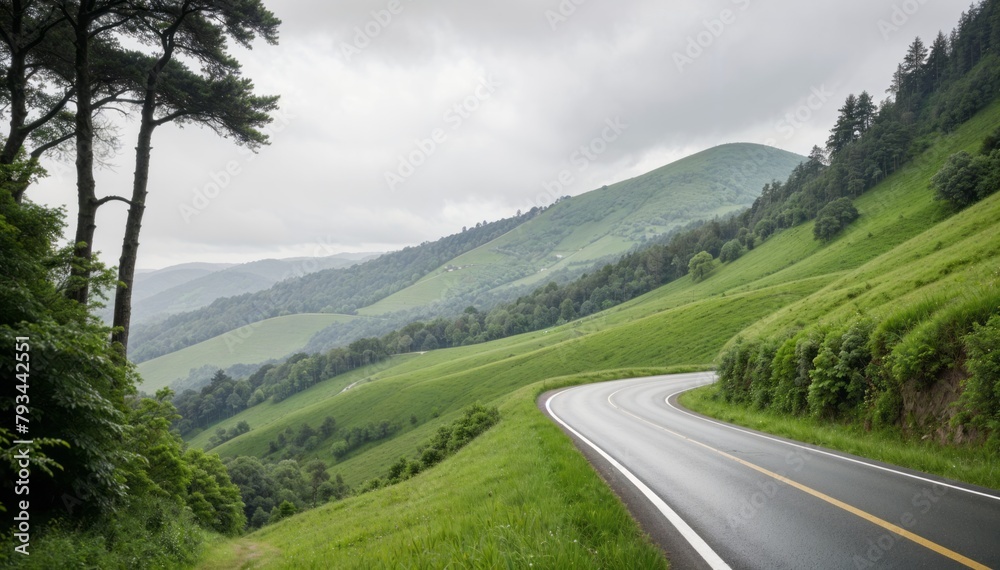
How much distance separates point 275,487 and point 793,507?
8147 cm

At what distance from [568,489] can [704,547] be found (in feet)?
7.94

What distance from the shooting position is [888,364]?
12.8 metres

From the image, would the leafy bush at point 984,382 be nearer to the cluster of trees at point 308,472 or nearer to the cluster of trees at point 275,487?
the cluster of trees at point 308,472

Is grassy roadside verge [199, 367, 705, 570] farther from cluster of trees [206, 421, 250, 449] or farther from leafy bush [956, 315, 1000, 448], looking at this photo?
cluster of trees [206, 421, 250, 449]

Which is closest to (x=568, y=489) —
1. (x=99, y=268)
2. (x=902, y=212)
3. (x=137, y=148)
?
(x=99, y=268)

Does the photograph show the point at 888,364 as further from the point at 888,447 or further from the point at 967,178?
the point at 967,178

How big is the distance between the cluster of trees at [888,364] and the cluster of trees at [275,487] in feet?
195

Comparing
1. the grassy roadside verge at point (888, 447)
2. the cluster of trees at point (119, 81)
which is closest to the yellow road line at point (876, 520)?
the grassy roadside verge at point (888, 447)

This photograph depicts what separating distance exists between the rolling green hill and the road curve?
996 mm

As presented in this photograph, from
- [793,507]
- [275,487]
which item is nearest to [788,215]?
[275,487]

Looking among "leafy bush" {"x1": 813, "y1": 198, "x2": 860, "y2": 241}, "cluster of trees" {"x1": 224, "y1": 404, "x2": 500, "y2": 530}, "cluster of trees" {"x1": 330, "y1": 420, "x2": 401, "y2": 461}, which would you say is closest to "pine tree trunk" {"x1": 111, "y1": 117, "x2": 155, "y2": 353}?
"cluster of trees" {"x1": 224, "y1": 404, "x2": 500, "y2": 530}

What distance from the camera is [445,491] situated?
10.7 metres

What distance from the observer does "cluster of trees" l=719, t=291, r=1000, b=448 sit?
31.7 ft

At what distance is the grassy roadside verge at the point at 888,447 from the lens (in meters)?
8.55
